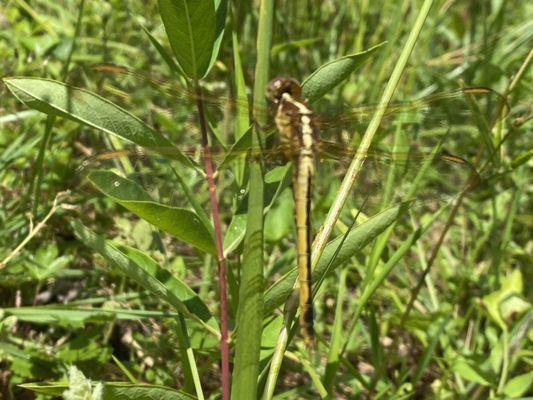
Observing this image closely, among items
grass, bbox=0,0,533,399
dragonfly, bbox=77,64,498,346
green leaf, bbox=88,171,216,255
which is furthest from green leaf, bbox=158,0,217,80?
green leaf, bbox=88,171,216,255

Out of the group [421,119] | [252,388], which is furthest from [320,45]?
[252,388]

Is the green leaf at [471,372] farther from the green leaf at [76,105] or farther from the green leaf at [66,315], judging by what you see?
the green leaf at [76,105]

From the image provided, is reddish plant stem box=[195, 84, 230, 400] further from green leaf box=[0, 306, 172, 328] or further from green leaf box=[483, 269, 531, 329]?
green leaf box=[483, 269, 531, 329]

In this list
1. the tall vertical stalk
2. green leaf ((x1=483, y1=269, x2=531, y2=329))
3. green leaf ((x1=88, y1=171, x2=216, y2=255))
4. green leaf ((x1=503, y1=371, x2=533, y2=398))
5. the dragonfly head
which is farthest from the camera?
green leaf ((x1=483, y1=269, x2=531, y2=329))

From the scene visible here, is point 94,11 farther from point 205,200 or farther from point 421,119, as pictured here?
point 421,119

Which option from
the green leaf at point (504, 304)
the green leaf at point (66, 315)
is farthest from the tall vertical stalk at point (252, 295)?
the green leaf at point (504, 304)

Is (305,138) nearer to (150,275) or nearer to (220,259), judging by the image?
(220,259)

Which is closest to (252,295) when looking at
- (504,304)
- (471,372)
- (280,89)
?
(280,89)
